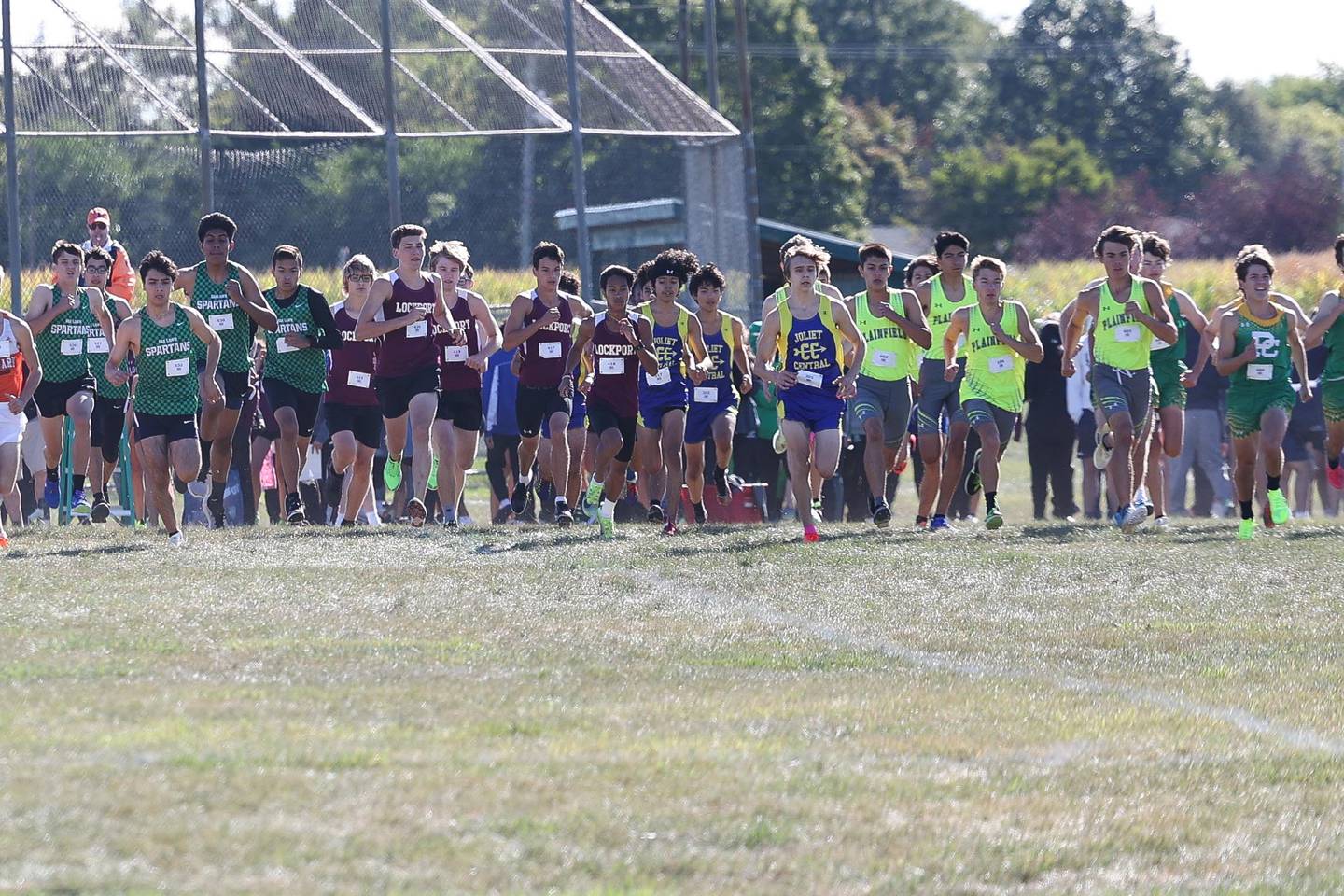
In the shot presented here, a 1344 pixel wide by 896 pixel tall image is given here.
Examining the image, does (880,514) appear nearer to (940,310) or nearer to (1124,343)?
(940,310)

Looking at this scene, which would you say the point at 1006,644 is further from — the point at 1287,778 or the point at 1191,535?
the point at 1191,535

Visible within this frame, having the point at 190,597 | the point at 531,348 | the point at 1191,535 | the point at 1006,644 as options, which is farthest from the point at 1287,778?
the point at 531,348

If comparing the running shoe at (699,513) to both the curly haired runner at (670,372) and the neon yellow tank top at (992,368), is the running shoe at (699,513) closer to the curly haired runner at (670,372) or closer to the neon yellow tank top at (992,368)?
the curly haired runner at (670,372)

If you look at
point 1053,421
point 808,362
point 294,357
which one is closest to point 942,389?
point 808,362

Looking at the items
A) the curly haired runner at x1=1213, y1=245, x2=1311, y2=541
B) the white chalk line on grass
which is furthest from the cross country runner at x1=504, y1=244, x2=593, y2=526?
the white chalk line on grass

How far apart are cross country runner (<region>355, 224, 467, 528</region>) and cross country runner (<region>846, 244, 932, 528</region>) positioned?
2891 mm

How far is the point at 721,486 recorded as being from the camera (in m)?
18.4

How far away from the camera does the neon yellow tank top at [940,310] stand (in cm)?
1661

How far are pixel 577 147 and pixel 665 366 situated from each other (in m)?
7.18

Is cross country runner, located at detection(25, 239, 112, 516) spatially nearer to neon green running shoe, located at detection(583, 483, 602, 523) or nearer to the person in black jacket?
neon green running shoe, located at detection(583, 483, 602, 523)

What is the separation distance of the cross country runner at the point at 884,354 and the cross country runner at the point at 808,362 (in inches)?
43.8

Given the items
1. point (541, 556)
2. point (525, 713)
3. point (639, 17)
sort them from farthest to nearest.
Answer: point (639, 17) → point (541, 556) → point (525, 713)

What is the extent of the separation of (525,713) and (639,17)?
5805 cm

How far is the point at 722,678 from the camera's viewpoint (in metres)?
9.11
